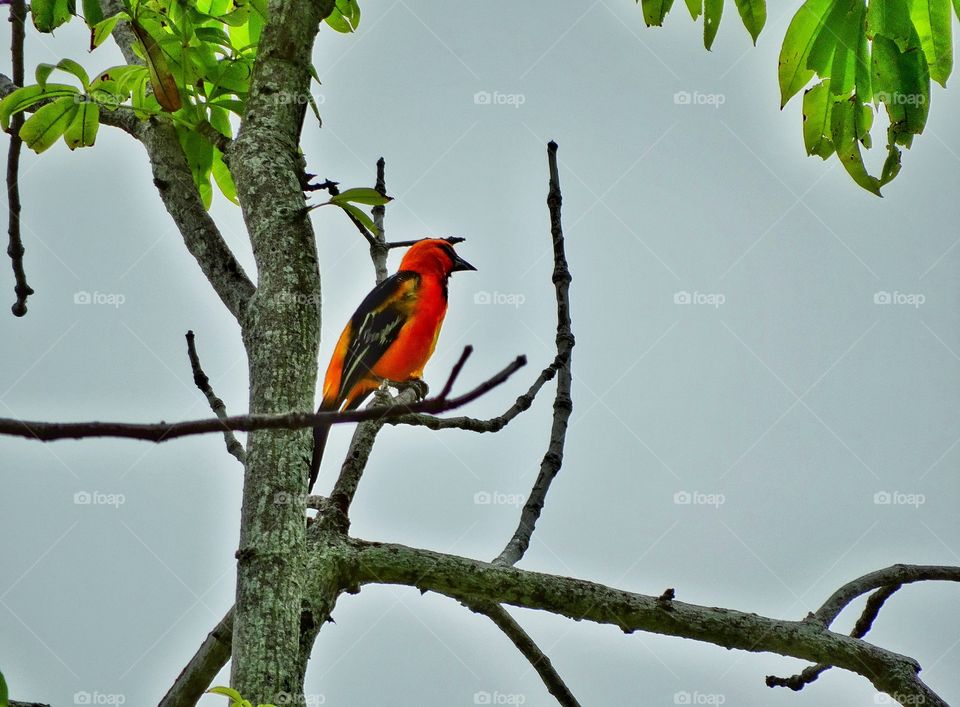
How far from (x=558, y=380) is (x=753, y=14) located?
3.61 feet

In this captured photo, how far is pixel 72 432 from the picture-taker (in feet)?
2.44

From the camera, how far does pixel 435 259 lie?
602 cm

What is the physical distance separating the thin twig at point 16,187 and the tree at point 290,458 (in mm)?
189

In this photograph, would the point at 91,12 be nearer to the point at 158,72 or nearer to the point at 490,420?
the point at 158,72

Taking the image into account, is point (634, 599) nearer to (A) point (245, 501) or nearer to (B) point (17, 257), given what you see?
(A) point (245, 501)

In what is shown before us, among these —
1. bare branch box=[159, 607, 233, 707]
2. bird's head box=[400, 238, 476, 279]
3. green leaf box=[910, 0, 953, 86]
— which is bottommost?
bare branch box=[159, 607, 233, 707]

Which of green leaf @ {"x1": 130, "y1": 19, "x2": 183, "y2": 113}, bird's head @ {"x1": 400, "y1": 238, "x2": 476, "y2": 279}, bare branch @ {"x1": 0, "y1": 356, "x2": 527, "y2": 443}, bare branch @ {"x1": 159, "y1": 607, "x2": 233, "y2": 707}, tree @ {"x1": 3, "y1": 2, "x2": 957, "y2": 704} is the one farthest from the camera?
bird's head @ {"x1": 400, "y1": 238, "x2": 476, "y2": 279}

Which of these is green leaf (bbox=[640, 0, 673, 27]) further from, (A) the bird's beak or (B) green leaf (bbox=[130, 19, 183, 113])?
(A) the bird's beak

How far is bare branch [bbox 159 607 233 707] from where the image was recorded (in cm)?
211

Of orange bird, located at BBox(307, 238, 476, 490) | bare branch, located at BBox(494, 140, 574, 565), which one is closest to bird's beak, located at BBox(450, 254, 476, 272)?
orange bird, located at BBox(307, 238, 476, 490)

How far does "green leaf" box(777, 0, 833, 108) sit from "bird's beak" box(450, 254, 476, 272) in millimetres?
3621

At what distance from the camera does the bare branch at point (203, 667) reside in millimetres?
2107
